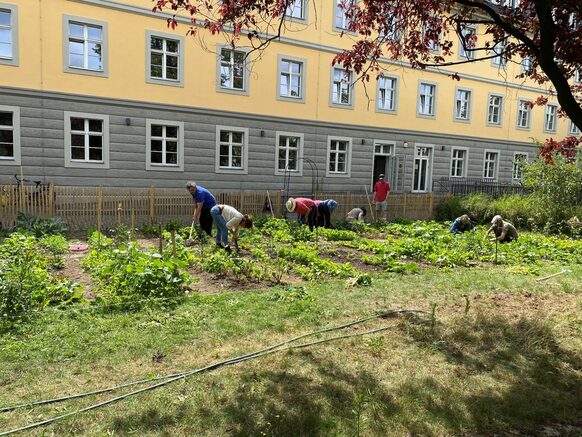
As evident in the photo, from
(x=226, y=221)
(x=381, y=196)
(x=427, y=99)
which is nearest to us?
(x=226, y=221)

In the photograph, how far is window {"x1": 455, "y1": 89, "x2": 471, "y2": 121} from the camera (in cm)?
2827

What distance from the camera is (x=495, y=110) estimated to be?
30.1 meters

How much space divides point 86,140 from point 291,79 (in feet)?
31.5

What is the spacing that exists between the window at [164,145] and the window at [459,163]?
54.6 feet

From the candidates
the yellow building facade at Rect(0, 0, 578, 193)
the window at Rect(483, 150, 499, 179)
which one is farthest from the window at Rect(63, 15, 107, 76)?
the window at Rect(483, 150, 499, 179)

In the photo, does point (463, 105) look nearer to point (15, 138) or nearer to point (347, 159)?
point (347, 159)

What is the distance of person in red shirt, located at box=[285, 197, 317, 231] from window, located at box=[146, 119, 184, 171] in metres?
7.18

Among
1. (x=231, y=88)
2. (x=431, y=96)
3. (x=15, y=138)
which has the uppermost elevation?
(x=431, y=96)

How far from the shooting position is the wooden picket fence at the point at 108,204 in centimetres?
1456

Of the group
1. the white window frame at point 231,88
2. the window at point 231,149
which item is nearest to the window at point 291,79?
the white window frame at point 231,88

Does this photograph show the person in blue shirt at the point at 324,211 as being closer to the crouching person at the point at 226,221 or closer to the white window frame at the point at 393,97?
the crouching person at the point at 226,221

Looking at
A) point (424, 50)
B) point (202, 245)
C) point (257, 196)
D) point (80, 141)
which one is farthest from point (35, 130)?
point (424, 50)

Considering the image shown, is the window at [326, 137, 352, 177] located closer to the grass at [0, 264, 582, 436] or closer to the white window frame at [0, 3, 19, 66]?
the white window frame at [0, 3, 19, 66]

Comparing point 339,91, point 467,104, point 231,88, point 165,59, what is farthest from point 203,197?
point 467,104
